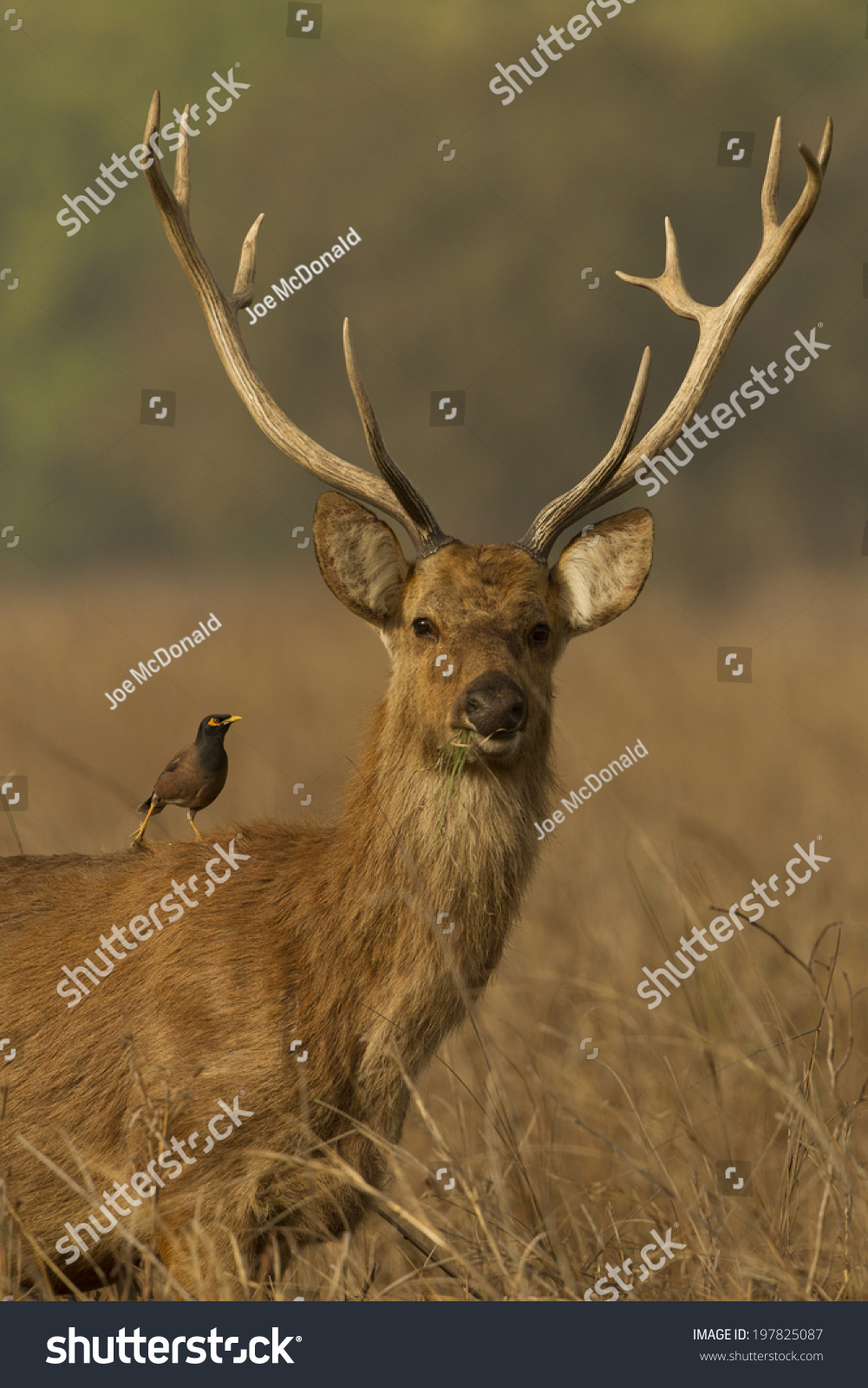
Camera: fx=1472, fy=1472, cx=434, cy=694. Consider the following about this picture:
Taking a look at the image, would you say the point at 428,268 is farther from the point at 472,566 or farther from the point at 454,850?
the point at 454,850

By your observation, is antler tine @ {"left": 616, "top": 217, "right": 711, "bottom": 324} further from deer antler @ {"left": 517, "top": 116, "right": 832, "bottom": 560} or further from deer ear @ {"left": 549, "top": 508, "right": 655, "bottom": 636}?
deer ear @ {"left": 549, "top": 508, "right": 655, "bottom": 636}

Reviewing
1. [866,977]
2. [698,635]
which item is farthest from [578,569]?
[698,635]

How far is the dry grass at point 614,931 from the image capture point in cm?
406

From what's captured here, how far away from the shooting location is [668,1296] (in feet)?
12.7

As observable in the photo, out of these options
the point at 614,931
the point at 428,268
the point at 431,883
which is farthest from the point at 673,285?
the point at 428,268

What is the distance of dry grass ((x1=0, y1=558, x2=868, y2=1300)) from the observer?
4062 mm

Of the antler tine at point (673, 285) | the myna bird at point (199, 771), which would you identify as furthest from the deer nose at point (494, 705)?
the antler tine at point (673, 285)

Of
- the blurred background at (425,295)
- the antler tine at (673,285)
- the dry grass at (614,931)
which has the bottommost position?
the dry grass at (614,931)

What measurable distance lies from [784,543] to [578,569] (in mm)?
25166

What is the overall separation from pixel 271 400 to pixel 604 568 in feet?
4.14

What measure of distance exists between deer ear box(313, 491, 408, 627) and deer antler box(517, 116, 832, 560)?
458 millimetres

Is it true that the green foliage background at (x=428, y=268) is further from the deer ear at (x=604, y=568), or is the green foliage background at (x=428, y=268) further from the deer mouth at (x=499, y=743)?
the deer mouth at (x=499, y=743)

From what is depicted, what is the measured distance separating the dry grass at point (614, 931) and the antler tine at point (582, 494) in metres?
0.79

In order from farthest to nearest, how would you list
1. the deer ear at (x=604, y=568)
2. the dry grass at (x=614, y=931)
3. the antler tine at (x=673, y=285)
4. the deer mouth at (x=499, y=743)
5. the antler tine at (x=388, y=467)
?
the antler tine at (x=673, y=285) → the deer ear at (x=604, y=568) → the antler tine at (x=388, y=467) → the deer mouth at (x=499, y=743) → the dry grass at (x=614, y=931)
